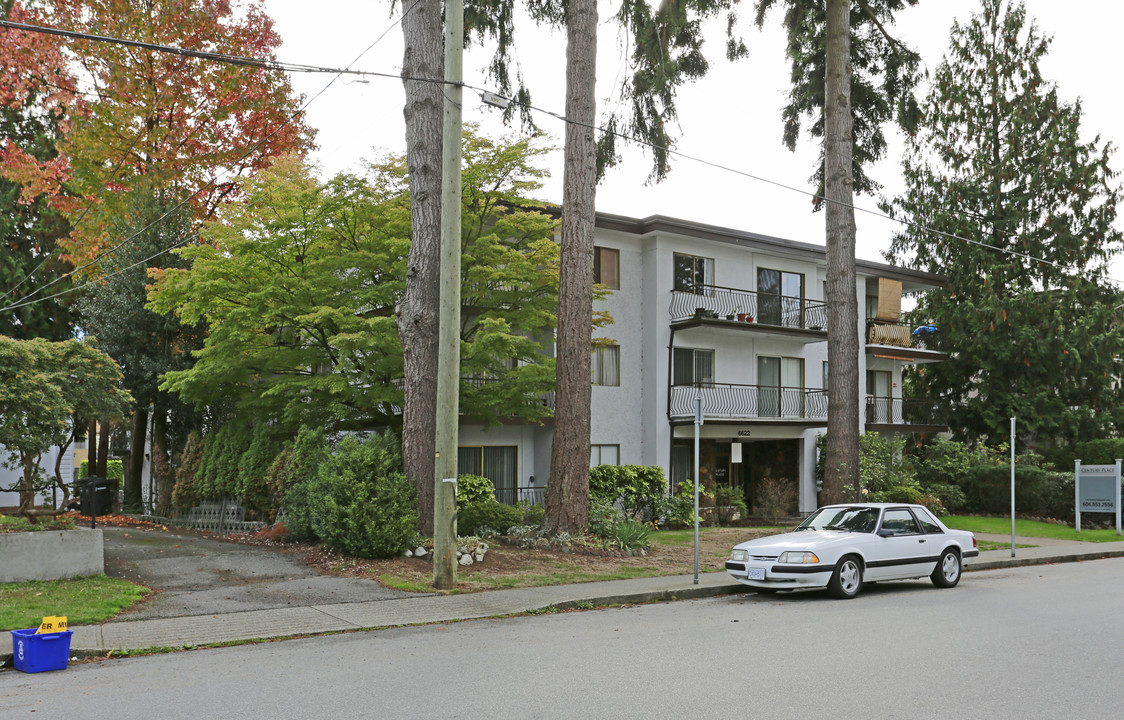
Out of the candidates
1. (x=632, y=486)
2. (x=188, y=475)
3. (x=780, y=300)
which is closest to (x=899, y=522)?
(x=632, y=486)

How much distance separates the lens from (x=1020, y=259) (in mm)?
37312

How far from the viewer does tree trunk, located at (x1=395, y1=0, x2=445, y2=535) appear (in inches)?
622

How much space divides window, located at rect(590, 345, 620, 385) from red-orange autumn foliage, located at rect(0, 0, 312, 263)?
11190 mm

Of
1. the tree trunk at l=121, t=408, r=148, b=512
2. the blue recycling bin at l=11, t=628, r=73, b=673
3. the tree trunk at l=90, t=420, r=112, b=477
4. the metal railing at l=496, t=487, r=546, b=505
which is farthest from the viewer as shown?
the tree trunk at l=90, t=420, r=112, b=477

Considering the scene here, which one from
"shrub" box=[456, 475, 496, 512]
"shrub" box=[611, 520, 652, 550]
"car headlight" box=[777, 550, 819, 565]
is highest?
"shrub" box=[456, 475, 496, 512]

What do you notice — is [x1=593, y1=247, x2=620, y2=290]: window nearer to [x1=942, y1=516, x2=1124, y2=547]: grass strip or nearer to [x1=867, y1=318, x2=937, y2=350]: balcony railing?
[x1=942, y1=516, x2=1124, y2=547]: grass strip

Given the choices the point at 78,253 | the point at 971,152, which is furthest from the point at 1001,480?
the point at 78,253

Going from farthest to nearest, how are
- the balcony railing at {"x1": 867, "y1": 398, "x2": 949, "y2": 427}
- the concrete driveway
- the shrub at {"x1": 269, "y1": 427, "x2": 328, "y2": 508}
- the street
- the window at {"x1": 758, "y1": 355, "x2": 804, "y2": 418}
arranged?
the balcony railing at {"x1": 867, "y1": 398, "x2": 949, "y2": 427} → the window at {"x1": 758, "y1": 355, "x2": 804, "y2": 418} → the shrub at {"x1": 269, "y1": 427, "x2": 328, "y2": 508} → the concrete driveway → the street

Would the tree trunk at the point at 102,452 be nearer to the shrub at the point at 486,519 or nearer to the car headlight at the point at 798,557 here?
the shrub at the point at 486,519

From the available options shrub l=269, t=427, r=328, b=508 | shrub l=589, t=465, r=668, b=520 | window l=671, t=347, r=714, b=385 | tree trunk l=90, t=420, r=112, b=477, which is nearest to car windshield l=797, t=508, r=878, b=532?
shrub l=589, t=465, r=668, b=520

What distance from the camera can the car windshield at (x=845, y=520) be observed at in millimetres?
13609

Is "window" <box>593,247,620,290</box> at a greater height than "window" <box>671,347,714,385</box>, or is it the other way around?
"window" <box>593,247,620,290</box>

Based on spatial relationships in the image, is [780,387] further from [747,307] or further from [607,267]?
[607,267]

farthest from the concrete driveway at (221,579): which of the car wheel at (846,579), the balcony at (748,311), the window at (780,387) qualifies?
the window at (780,387)
